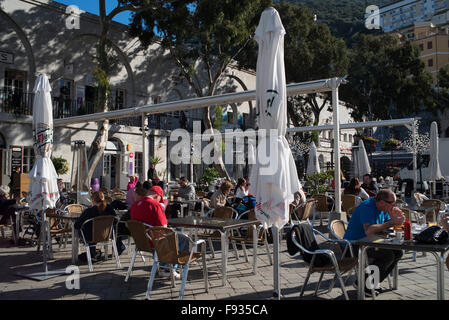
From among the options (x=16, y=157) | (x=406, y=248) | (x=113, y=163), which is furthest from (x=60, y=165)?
(x=406, y=248)

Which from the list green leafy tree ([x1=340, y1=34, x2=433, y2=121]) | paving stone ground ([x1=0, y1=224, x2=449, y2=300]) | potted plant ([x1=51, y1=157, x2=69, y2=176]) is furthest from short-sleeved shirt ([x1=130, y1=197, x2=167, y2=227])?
green leafy tree ([x1=340, y1=34, x2=433, y2=121])

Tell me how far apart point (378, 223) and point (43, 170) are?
15.7 ft

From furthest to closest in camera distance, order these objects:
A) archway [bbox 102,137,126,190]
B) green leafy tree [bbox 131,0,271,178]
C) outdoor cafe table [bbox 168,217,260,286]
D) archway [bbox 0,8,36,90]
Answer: archway [bbox 102,137,126,190] → green leafy tree [bbox 131,0,271,178] → archway [bbox 0,8,36,90] → outdoor cafe table [bbox 168,217,260,286]

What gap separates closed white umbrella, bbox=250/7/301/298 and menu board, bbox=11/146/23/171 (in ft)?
49.1

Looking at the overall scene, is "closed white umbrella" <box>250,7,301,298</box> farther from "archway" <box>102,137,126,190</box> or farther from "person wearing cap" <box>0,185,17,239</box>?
"archway" <box>102,137,126,190</box>

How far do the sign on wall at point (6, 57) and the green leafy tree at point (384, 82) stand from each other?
26017 mm

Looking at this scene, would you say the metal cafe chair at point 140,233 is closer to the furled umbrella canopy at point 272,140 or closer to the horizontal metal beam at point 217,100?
the furled umbrella canopy at point 272,140

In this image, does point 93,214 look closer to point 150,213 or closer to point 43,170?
point 43,170

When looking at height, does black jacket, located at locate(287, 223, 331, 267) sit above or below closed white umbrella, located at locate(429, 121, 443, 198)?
below

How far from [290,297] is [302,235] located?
773 mm

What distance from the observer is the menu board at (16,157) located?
55.2 feet

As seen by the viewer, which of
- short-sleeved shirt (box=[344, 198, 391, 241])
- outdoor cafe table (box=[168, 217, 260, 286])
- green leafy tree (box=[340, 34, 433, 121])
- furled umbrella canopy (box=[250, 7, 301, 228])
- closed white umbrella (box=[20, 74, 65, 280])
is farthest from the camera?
green leafy tree (box=[340, 34, 433, 121])

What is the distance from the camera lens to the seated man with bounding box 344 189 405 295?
463 cm
